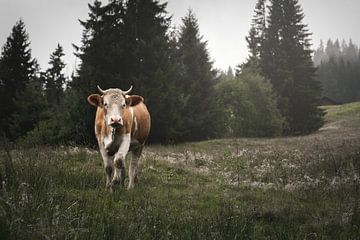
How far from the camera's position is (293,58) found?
44531mm

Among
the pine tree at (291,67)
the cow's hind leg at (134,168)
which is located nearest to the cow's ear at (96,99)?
the cow's hind leg at (134,168)

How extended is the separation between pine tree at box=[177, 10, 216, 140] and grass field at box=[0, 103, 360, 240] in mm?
19090

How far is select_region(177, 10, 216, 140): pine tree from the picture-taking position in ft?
102

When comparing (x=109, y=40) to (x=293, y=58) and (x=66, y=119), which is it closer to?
(x=66, y=119)

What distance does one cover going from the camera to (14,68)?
37.2 m

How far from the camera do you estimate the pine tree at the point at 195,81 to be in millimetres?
31172

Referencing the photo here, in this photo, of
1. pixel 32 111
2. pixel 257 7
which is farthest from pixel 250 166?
pixel 257 7

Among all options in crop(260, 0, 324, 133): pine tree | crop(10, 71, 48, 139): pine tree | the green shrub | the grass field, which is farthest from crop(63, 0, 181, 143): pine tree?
crop(260, 0, 324, 133): pine tree

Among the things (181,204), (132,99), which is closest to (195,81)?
(132,99)

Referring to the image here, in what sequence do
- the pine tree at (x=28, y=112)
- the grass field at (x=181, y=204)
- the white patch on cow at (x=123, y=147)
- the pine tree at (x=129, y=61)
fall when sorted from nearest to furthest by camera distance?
the grass field at (x=181, y=204) → the white patch on cow at (x=123, y=147) → the pine tree at (x=129, y=61) → the pine tree at (x=28, y=112)

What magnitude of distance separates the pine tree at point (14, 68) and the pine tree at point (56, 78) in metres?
8.62

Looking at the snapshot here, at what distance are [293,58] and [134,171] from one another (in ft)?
130

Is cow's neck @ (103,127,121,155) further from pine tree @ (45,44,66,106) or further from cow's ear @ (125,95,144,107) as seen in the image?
pine tree @ (45,44,66,106)

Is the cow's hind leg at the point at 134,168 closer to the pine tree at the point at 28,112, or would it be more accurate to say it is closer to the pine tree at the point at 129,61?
the pine tree at the point at 129,61
